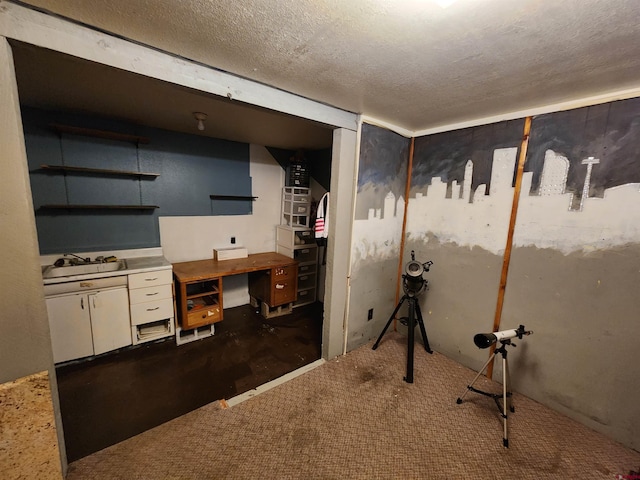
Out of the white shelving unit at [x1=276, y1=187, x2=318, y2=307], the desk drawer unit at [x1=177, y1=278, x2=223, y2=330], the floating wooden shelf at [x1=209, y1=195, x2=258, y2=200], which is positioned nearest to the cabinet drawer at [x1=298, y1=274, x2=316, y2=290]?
the white shelving unit at [x1=276, y1=187, x2=318, y2=307]

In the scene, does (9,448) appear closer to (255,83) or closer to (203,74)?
(203,74)

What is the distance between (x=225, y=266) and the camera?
3.14 metres

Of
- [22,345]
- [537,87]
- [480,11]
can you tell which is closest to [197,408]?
[22,345]

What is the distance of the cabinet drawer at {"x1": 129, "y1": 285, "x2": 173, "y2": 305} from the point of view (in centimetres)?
252

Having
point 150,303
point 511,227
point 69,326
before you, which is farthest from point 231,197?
point 511,227

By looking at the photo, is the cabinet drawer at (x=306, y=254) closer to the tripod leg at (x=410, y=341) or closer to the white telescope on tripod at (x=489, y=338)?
the tripod leg at (x=410, y=341)

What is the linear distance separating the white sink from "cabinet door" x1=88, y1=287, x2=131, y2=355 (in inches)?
10.8

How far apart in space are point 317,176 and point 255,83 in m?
2.26

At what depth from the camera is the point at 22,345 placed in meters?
1.14

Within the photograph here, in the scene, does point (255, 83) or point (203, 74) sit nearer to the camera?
point (203, 74)

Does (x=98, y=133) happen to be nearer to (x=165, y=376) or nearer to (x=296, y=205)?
(x=296, y=205)

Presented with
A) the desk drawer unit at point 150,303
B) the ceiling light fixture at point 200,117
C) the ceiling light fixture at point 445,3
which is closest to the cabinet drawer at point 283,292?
the desk drawer unit at point 150,303

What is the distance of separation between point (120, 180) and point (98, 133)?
18.8 inches

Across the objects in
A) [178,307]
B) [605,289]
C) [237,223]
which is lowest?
[178,307]
